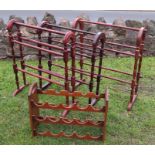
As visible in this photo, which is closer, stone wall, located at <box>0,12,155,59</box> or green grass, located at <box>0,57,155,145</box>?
green grass, located at <box>0,57,155,145</box>

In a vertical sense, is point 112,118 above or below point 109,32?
below

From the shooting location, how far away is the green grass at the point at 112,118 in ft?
9.19

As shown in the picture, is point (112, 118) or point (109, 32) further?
point (109, 32)

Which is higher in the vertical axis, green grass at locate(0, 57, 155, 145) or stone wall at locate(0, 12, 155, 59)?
stone wall at locate(0, 12, 155, 59)

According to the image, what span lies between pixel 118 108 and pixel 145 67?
1.65m

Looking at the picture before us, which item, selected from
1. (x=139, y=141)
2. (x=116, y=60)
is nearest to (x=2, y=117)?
(x=139, y=141)

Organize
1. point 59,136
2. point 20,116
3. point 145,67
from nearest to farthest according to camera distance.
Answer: point 59,136, point 20,116, point 145,67

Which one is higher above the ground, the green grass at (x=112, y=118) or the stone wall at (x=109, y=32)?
the stone wall at (x=109, y=32)

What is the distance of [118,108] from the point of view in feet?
11.2

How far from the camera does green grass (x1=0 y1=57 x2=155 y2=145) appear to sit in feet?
9.19

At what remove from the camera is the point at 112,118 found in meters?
3.18

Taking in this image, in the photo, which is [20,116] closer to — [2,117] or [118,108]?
[2,117]

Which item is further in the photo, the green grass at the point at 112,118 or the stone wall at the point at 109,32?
the stone wall at the point at 109,32

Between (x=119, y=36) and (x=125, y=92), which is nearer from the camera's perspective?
(x=125, y=92)
